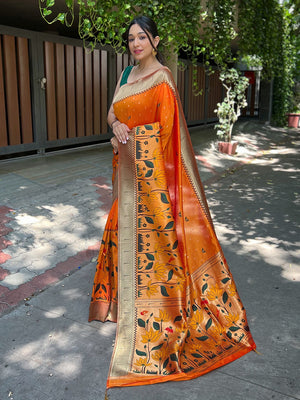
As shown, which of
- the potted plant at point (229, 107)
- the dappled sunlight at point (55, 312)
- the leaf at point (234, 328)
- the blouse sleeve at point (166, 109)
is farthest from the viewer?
the potted plant at point (229, 107)

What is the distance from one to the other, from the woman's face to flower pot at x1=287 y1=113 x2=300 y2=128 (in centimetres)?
1415

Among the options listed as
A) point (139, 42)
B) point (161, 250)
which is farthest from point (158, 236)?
point (139, 42)

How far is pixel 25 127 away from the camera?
23.4 feet

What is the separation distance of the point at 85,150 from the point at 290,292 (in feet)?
18.8

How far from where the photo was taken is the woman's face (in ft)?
8.45

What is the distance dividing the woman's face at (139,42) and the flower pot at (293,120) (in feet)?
46.4

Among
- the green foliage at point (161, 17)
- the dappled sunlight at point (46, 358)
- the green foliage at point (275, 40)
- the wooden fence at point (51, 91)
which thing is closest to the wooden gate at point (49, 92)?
the wooden fence at point (51, 91)

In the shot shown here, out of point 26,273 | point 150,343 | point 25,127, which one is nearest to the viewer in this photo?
point 150,343

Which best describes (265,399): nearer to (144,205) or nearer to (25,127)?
(144,205)

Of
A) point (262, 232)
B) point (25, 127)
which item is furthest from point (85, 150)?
point (262, 232)

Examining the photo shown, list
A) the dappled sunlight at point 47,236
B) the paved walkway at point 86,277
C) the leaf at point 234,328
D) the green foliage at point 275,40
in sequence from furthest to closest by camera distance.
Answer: the green foliage at point 275,40
the dappled sunlight at point 47,236
the leaf at point 234,328
the paved walkway at point 86,277

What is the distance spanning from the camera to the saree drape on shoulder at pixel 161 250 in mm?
2555

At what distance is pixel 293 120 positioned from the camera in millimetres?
15742

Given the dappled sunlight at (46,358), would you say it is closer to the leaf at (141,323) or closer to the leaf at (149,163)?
the leaf at (141,323)
